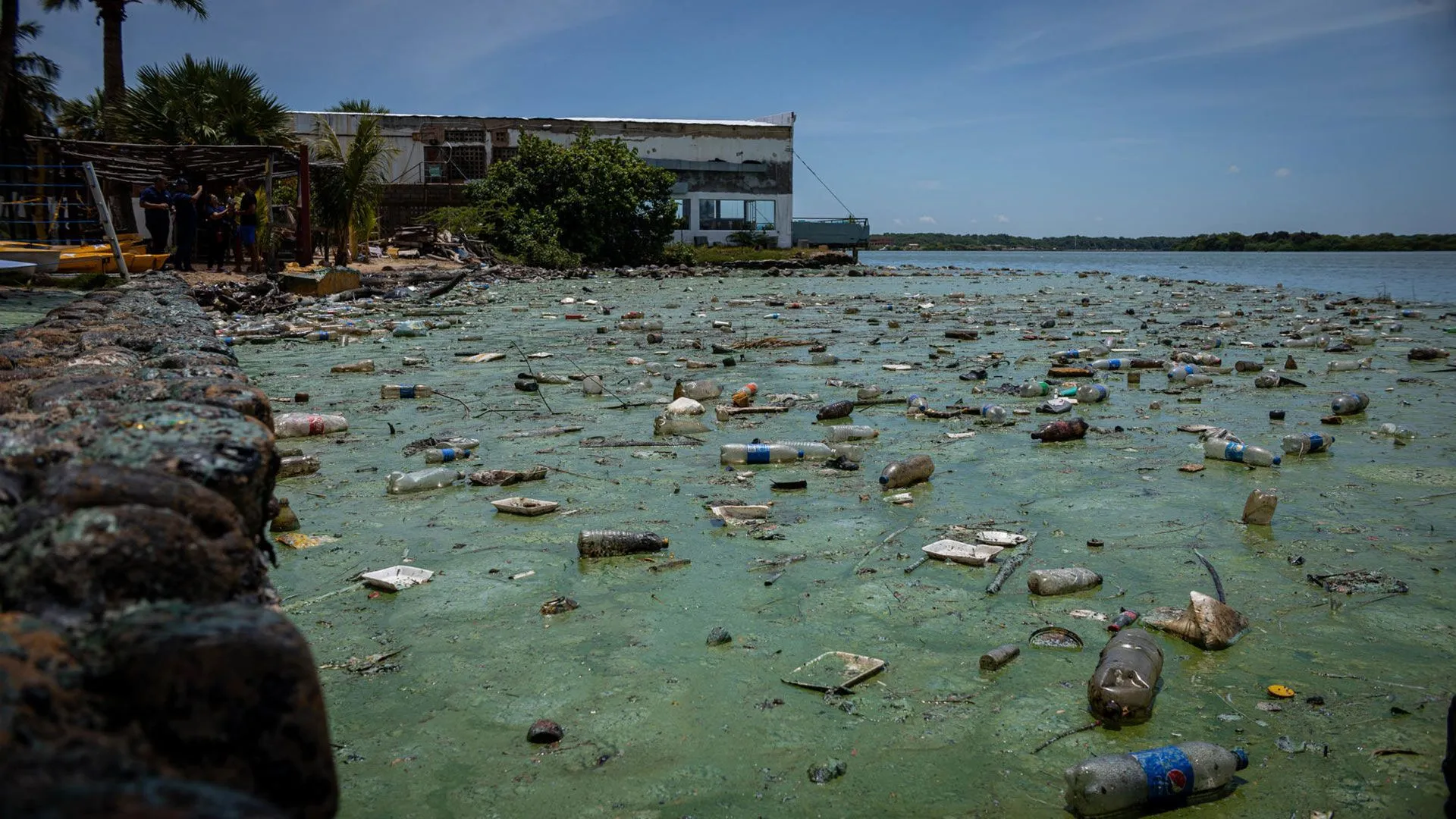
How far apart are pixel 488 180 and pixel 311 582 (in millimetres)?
25731


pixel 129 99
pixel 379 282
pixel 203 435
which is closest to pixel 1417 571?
pixel 203 435

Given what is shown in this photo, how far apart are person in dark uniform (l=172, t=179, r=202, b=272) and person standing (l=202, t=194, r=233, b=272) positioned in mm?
721

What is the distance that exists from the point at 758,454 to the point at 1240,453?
228 centimetres

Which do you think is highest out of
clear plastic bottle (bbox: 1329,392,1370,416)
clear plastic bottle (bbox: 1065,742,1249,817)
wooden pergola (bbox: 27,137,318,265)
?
wooden pergola (bbox: 27,137,318,265)

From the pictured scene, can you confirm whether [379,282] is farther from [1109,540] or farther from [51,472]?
[51,472]

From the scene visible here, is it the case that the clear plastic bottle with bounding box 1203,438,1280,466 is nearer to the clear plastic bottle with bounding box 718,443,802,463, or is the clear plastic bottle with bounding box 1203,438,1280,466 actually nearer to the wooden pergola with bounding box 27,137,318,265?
the clear plastic bottle with bounding box 718,443,802,463

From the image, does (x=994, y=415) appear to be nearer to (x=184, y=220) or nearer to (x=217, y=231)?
(x=184, y=220)

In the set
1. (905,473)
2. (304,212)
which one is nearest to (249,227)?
(304,212)

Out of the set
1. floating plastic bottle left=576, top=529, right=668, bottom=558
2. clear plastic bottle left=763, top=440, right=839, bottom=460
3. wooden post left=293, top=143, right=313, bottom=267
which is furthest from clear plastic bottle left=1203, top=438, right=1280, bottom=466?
wooden post left=293, top=143, right=313, bottom=267

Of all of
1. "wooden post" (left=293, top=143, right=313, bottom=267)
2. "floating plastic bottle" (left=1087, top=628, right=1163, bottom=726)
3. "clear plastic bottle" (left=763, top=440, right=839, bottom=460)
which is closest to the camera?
"floating plastic bottle" (left=1087, top=628, right=1163, bottom=726)

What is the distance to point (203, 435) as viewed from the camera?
4.80ft

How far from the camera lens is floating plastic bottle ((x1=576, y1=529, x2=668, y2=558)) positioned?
3.24 m

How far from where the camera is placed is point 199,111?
19406 mm

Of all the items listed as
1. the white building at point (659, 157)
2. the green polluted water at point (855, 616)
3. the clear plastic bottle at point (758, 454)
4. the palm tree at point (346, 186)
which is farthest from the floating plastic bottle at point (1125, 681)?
the white building at point (659, 157)
